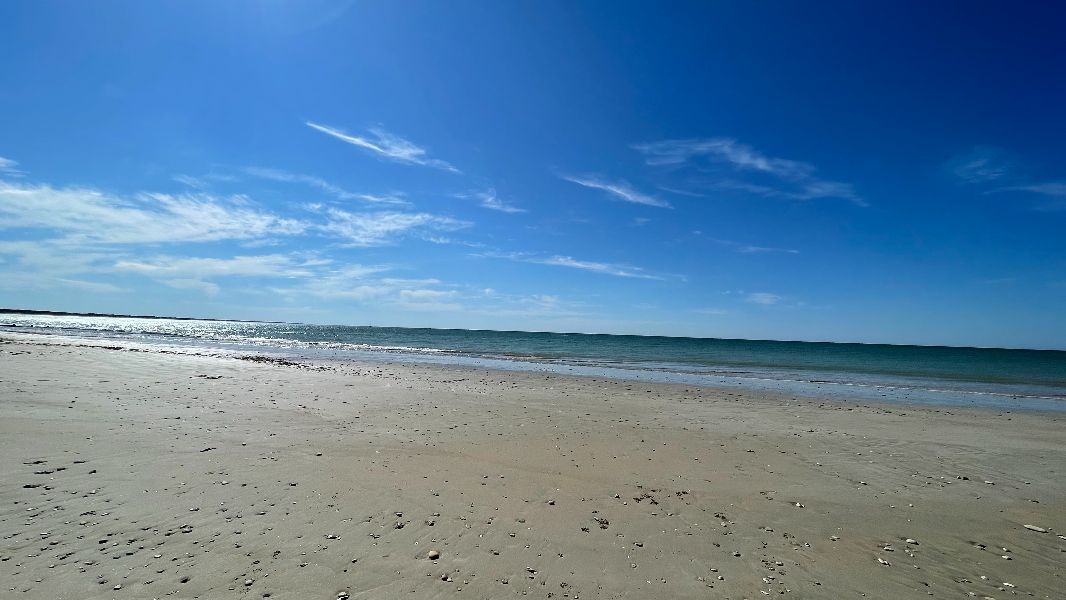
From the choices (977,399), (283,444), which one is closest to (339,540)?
(283,444)

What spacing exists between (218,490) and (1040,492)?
14659 millimetres

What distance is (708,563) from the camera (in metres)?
5.57

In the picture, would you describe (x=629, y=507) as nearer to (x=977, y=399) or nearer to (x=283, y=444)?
(x=283, y=444)

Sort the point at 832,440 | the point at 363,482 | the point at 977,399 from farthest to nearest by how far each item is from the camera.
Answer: the point at 977,399, the point at 832,440, the point at 363,482

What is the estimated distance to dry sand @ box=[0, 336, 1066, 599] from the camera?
5031 mm

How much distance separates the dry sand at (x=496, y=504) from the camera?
5.03 metres

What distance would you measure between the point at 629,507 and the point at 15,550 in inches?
294

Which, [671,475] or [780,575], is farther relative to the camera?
[671,475]

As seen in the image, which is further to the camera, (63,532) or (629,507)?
(629,507)

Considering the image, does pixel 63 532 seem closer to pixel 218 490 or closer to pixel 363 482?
pixel 218 490

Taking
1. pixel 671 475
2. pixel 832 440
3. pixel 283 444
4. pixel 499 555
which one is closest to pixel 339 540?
pixel 499 555

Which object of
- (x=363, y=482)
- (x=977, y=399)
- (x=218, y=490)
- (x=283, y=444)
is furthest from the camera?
(x=977, y=399)

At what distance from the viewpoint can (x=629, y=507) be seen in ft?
Result: 23.4

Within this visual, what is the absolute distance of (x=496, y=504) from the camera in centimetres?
702
